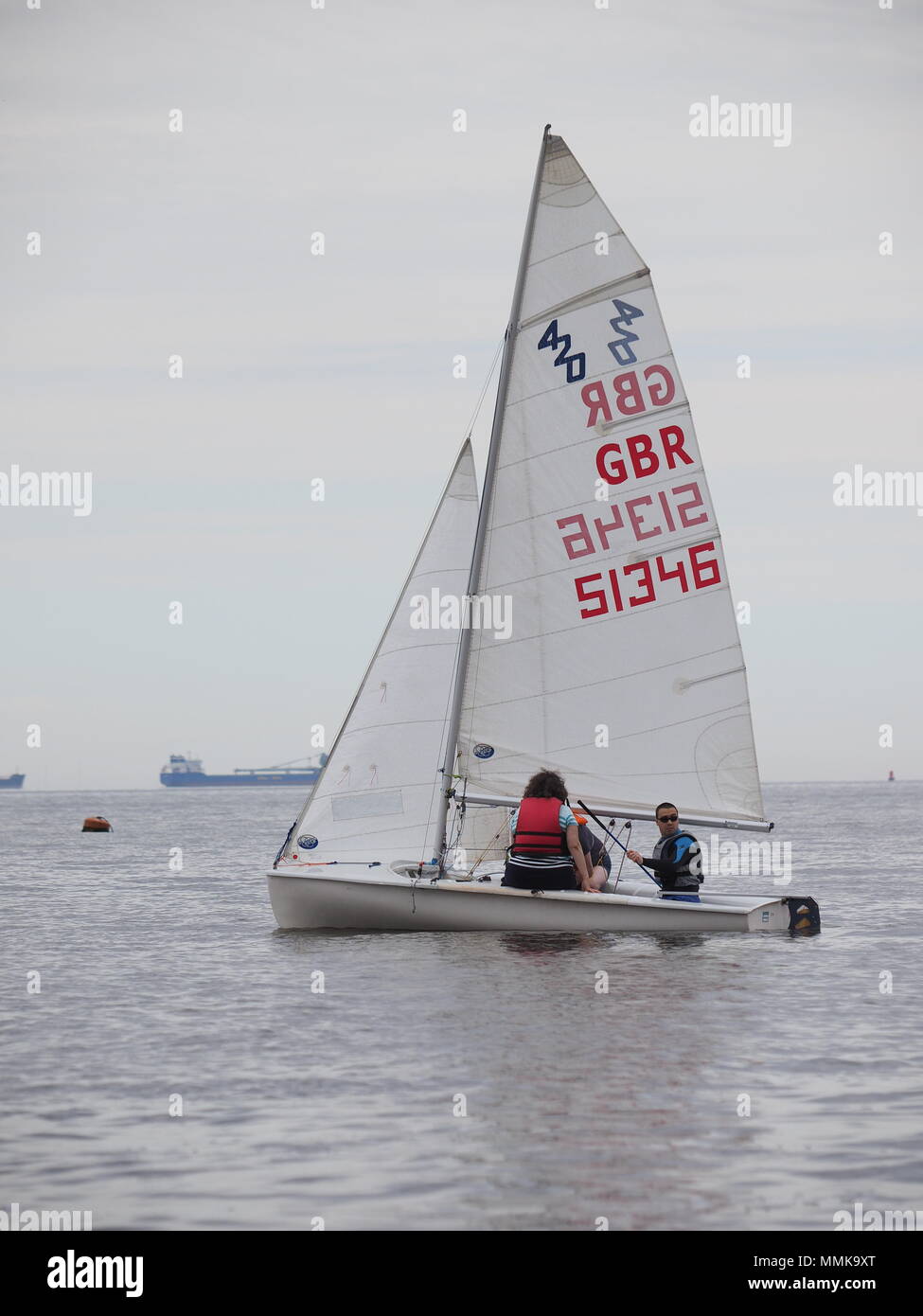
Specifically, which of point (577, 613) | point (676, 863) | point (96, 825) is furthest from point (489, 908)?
point (96, 825)

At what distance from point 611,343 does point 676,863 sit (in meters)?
6.23

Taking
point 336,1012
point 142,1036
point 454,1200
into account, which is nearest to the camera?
point 454,1200

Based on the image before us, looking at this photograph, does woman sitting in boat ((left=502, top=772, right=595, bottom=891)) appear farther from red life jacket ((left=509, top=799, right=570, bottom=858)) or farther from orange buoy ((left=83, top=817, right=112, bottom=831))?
orange buoy ((left=83, top=817, right=112, bottom=831))

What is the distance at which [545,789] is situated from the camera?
17.4 meters

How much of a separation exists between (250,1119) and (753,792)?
424 inches

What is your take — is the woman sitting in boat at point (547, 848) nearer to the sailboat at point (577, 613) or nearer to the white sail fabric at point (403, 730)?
the sailboat at point (577, 613)

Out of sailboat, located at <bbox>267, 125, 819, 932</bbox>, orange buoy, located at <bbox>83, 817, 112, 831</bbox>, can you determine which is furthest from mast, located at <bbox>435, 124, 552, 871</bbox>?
orange buoy, located at <bbox>83, 817, 112, 831</bbox>

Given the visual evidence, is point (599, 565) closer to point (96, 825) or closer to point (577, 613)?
point (577, 613)

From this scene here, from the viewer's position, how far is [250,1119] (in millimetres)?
9531

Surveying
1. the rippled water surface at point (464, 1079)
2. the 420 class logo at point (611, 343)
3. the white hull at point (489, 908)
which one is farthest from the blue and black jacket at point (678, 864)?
the 420 class logo at point (611, 343)

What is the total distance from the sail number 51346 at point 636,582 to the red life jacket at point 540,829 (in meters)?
2.90

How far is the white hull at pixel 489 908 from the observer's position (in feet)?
55.4

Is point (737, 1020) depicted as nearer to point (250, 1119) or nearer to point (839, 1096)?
point (839, 1096)
